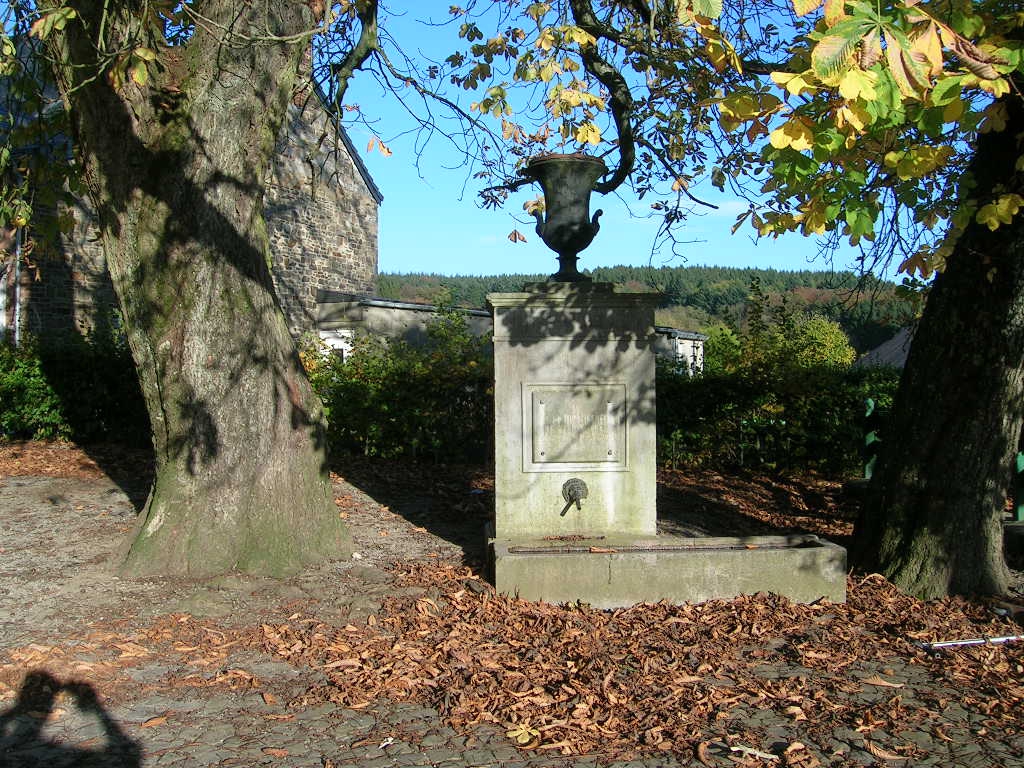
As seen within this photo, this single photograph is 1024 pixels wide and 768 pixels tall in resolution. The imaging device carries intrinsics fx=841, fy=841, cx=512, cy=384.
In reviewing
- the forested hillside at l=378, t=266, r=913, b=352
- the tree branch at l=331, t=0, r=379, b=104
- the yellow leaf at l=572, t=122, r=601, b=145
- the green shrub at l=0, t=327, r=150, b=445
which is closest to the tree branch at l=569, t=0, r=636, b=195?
the yellow leaf at l=572, t=122, r=601, b=145

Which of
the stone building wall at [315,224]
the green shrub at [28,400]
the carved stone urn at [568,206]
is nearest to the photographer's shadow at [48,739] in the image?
the carved stone urn at [568,206]

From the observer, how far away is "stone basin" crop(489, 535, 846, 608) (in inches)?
213

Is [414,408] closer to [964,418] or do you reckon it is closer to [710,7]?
[964,418]

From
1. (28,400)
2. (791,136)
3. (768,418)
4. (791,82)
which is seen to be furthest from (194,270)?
(768,418)

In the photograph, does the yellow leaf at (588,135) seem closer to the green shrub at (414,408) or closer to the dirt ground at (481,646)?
the dirt ground at (481,646)

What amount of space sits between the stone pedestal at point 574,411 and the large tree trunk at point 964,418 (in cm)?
177

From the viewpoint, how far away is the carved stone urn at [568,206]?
606 cm

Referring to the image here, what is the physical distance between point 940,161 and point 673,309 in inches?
1912

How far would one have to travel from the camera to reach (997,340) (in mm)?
5473

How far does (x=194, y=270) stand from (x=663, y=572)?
3.77 meters

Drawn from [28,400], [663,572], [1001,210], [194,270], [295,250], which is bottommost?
[663,572]

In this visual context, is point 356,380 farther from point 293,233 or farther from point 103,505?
point 293,233

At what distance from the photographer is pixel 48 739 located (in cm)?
348

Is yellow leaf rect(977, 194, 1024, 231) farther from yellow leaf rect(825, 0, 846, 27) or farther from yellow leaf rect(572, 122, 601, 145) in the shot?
yellow leaf rect(572, 122, 601, 145)
